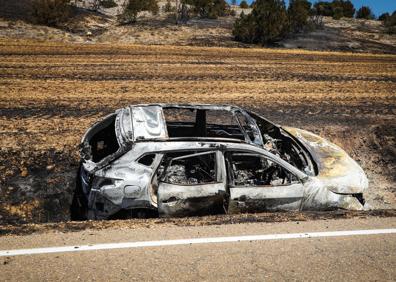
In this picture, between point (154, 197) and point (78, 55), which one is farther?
point (78, 55)

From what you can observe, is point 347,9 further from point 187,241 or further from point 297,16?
point 187,241

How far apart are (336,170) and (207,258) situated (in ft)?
10.3

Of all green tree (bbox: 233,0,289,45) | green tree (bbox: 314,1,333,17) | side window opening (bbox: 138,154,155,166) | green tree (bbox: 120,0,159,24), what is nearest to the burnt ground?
side window opening (bbox: 138,154,155,166)

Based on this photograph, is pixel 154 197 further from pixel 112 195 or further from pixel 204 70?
pixel 204 70

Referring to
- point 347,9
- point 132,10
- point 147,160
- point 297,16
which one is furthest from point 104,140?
point 347,9

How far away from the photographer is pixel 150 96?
13.9m

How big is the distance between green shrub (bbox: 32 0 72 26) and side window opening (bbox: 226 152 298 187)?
2571 centimetres

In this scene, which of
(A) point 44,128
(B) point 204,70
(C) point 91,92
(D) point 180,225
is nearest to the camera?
(D) point 180,225

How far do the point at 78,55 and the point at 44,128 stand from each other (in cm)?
1020

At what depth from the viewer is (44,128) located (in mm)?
10438

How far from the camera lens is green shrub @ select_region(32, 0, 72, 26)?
28859mm

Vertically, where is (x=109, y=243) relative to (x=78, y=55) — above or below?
below

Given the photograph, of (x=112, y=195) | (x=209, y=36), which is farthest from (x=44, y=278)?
(x=209, y=36)

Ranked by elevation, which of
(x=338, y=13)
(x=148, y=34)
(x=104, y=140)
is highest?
(x=338, y=13)
